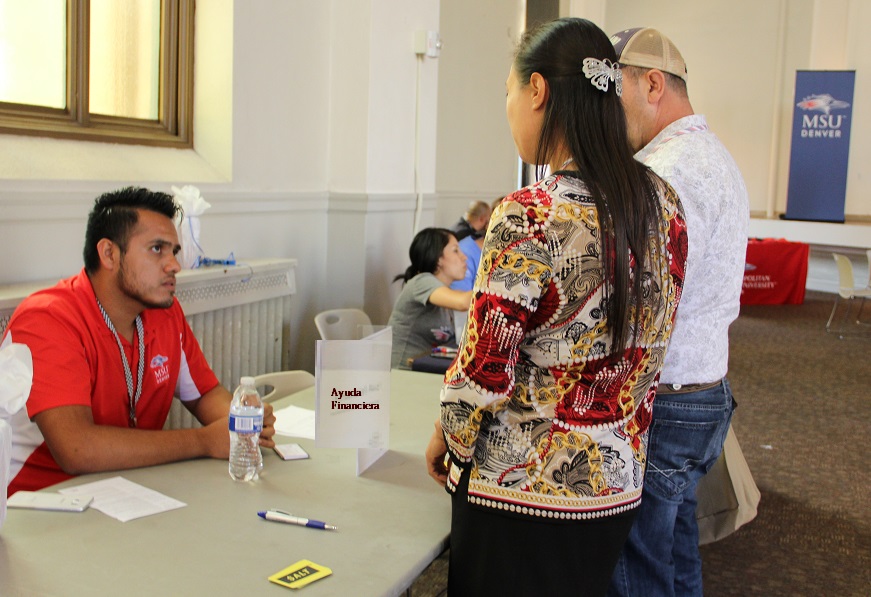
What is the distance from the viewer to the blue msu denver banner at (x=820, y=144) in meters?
10.4

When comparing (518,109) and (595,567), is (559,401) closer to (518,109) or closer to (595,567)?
(595,567)

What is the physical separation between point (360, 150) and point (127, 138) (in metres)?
1.34

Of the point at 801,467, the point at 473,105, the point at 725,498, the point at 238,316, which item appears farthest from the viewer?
the point at 473,105

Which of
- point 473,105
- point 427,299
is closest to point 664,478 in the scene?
point 427,299

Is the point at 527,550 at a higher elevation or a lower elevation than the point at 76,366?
lower

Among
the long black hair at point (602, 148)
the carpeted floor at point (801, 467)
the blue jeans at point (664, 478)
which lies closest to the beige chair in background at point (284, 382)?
the blue jeans at point (664, 478)

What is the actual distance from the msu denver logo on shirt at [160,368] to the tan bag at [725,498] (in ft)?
5.99

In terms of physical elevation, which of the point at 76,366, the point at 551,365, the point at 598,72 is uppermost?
the point at 598,72

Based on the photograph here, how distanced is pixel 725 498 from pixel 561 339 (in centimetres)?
189

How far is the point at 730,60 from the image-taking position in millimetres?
11898

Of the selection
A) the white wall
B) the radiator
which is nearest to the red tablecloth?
the white wall

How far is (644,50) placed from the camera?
1.83 m

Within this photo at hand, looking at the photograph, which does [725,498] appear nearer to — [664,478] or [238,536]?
Answer: [664,478]

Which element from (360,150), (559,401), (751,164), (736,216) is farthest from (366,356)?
(751,164)
